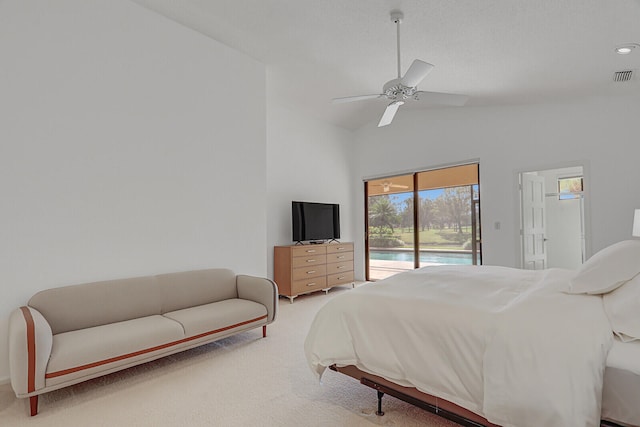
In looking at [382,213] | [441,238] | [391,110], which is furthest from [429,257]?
[391,110]

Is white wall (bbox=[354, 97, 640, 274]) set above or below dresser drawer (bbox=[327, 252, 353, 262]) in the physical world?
above

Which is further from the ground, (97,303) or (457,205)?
(457,205)

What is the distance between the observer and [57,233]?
9.36 feet

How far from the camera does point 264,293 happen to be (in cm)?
358

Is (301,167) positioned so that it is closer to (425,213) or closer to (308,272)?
(308,272)

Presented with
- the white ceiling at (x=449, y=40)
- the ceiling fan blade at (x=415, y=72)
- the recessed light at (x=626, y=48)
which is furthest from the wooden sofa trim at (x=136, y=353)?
the recessed light at (x=626, y=48)

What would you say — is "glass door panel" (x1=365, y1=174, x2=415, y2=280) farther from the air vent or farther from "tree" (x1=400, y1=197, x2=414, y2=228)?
the air vent

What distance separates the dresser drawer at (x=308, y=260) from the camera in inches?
207

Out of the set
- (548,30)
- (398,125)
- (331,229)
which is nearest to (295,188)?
(331,229)

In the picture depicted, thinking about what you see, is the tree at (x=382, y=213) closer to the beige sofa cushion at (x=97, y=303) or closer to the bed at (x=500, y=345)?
the bed at (x=500, y=345)

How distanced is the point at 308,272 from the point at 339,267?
0.78 meters

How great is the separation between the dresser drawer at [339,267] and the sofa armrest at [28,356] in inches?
163

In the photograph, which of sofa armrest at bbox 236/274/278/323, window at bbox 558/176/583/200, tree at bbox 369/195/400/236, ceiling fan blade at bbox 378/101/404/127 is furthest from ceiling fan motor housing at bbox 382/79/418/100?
window at bbox 558/176/583/200

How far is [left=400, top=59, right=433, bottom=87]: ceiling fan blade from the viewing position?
105 inches
